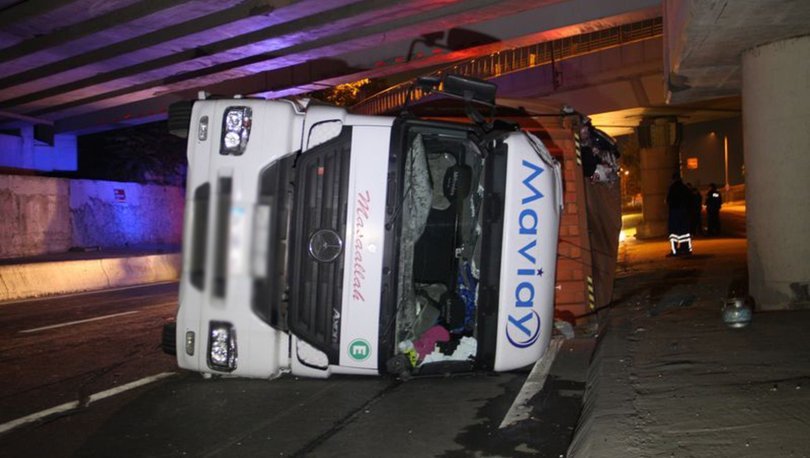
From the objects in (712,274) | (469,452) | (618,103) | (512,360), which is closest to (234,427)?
(469,452)

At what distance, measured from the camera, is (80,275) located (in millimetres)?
15102

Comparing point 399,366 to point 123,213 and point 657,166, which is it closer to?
point 123,213

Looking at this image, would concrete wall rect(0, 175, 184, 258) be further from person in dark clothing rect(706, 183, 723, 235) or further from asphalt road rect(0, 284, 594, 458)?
person in dark clothing rect(706, 183, 723, 235)

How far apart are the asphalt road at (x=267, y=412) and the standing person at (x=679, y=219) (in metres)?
8.99

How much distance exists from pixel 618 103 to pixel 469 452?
19697 mm

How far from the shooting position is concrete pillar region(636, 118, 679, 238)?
25344 millimetres

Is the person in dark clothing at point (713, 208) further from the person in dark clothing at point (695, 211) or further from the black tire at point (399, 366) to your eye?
the black tire at point (399, 366)

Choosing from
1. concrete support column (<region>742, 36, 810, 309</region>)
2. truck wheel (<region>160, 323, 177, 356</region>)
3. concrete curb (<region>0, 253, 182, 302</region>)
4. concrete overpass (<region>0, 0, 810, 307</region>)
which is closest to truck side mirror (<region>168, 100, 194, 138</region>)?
truck wheel (<region>160, 323, 177, 356</region>)

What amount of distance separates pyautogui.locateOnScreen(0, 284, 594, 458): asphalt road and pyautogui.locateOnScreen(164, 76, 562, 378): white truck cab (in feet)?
1.11

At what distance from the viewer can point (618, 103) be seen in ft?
72.8

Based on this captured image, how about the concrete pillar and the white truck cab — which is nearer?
the white truck cab

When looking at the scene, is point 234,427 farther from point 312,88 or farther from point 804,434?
point 312,88

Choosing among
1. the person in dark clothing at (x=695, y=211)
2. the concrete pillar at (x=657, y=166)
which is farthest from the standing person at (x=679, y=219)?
the concrete pillar at (x=657, y=166)

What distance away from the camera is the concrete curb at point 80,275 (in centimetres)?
1347
